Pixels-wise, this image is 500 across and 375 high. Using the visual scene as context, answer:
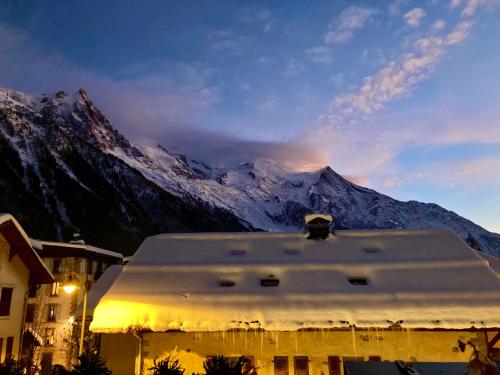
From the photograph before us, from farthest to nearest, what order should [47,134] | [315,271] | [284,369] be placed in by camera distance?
[47,134] → [315,271] → [284,369]

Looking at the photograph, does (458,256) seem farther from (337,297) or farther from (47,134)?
(47,134)

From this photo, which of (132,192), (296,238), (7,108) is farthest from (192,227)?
(296,238)

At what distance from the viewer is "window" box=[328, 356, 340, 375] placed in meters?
18.5

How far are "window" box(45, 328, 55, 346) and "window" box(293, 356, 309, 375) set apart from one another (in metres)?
38.5

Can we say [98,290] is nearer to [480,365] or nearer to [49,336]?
[49,336]

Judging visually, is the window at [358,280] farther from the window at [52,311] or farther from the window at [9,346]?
the window at [52,311]

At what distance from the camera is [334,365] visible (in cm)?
1859

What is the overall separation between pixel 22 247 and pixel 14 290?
233 centimetres

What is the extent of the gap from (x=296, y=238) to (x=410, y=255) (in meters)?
6.38

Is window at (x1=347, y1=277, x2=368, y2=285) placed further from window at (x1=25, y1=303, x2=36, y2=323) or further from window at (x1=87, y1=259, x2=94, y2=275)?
window at (x1=87, y1=259, x2=94, y2=275)

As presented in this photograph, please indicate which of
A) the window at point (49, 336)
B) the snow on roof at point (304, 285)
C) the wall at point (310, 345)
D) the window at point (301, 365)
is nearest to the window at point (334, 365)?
the wall at point (310, 345)

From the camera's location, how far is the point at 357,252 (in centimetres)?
2364

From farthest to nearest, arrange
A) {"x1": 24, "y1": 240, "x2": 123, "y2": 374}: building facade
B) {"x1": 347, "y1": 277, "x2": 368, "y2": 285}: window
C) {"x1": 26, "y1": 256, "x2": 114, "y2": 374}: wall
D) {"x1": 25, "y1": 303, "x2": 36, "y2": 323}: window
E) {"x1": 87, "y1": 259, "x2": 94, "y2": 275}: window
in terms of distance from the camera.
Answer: {"x1": 87, "y1": 259, "x2": 94, "y2": 275}: window < {"x1": 25, "y1": 303, "x2": 36, "y2": 323}: window < {"x1": 26, "y1": 256, "x2": 114, "y2": 374}: wall < {"x1": 24, "y1": 240, "x2": 123, "y2": 374}: building facade < {"x1": 347, "y1": 277, "x2": 368, "y2": 285}: window

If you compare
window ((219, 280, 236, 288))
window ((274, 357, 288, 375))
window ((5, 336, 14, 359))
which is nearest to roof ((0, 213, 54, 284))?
window ((5, 336, 14, 359))
